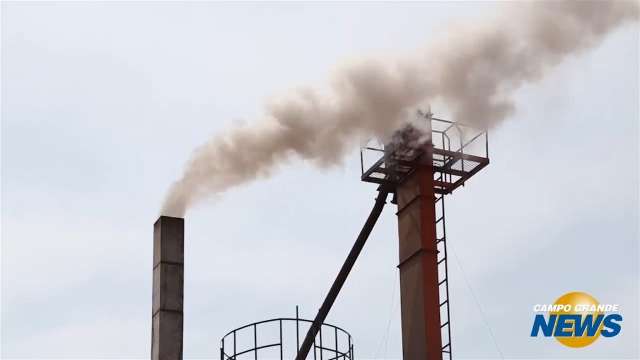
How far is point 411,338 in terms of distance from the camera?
2250 cm

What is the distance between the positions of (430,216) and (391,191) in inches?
57.2

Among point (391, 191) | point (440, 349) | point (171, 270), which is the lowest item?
point (440, 349)

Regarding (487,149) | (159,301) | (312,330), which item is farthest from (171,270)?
(487,149)

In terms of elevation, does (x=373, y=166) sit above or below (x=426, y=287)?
above

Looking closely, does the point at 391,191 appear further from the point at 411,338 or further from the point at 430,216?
the point at 411,338

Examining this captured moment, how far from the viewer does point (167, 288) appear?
22594mm

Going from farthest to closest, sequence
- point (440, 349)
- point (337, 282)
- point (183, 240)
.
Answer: point (337, 282) → point (183, 240) → point (440, 349)

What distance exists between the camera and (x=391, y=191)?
79.2ft

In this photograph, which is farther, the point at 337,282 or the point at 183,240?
the point at 337,282

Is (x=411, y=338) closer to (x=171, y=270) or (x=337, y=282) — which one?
(x=337, y=282)

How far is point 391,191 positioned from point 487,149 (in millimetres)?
2389

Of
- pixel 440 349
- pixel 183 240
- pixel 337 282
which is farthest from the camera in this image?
pixel 337 282

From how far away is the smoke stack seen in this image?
22.0 m

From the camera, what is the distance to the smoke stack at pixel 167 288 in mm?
22047
